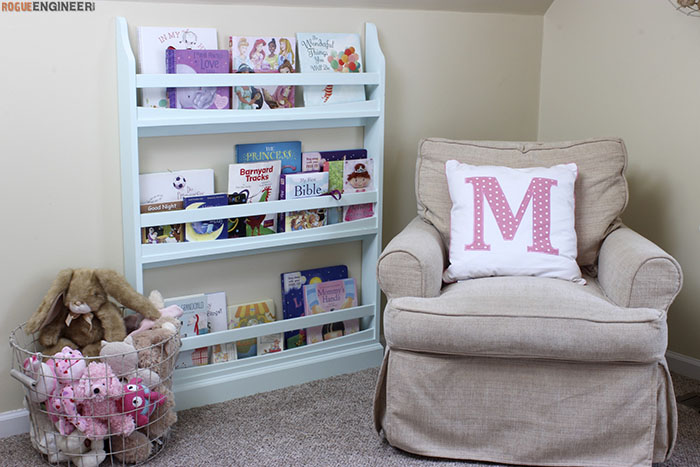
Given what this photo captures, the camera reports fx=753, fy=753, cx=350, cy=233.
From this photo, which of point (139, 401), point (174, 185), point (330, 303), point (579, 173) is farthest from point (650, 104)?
point (139, 401)

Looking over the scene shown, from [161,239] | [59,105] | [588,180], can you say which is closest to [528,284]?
[588,180]

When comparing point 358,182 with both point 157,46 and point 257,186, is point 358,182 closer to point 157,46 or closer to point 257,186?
point 257,186

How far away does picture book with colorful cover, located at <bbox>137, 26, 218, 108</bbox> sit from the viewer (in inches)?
84.7

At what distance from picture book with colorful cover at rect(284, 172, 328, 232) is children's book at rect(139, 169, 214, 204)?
26 cm

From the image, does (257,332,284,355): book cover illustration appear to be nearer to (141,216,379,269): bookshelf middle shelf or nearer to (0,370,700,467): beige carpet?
(0,370,700,467): beige carpet

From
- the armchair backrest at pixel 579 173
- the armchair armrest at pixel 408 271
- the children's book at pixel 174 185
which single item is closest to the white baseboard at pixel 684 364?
the armchair backrest at pixel 579 173

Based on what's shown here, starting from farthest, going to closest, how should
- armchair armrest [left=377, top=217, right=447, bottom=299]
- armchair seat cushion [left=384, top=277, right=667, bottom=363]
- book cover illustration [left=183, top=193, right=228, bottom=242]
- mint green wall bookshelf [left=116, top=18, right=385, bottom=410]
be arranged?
book cover illustration [left=183, top=193, right=228, bottom=242] < mint green wall bookshelf [left=116, top=18, right=385, bottom=410] < armchair armrest [left=377, top=217, right=447, bottom=299] < armchair seat cushion [left=384, top=277, right=667, bottom=363]

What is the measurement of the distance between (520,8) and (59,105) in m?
1.80

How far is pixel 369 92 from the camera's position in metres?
2.59

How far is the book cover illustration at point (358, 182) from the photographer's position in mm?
2561

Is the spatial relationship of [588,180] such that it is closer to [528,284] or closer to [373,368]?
[528,284]

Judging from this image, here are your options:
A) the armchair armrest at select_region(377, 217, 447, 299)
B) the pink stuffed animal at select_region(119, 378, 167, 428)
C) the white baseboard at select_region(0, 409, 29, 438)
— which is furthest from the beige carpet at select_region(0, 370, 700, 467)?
the armchair armrest at select_region(377, 217, 447, 299)

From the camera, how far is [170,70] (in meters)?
2.19

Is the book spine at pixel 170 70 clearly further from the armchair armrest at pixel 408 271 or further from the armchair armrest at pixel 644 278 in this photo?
the armchair armrest at pixel 644 278
